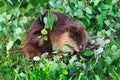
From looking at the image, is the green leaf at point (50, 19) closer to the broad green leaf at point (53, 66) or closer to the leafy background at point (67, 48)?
the leafy background at point (67, 48)

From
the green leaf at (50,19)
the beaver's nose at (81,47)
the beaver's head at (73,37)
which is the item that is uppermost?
the green leaf at (50,19)

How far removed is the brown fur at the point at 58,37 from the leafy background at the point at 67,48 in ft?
0.29

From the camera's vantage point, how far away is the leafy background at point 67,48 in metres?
3.04

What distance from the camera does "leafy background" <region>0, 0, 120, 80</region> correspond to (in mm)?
3041

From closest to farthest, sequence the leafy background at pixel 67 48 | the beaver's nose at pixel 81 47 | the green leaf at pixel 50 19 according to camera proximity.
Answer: the green leaf at pixel 50 19
the leafy background at pixel 67 48
the beaver's nose at pixel 81 47

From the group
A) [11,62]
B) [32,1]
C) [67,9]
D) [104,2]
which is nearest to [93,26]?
[104,2]

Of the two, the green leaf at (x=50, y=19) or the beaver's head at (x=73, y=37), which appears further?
the beaver's head at (x=73, y=37)

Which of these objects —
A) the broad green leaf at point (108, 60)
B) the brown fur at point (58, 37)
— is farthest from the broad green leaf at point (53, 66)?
the brown fur at point (58, 37)

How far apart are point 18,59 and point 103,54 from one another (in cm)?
125

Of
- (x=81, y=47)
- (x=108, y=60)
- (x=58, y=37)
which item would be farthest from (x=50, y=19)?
(x=58, y=37)

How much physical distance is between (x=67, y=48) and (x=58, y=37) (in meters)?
0.69

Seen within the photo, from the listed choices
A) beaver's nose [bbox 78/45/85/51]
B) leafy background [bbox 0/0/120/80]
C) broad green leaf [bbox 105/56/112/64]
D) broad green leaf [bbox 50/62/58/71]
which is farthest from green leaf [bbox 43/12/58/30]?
beaver's nose [bbox 78/45/85/51]

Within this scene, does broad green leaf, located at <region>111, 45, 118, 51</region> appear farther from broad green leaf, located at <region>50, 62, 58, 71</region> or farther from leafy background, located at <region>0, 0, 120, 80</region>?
broad green leaf, located at <region>50, 62, 58, 71</region>

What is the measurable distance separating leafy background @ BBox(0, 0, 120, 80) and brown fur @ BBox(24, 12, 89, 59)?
88 millimetres
